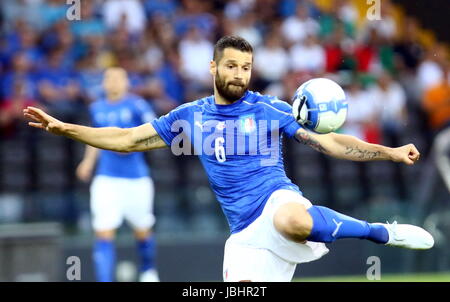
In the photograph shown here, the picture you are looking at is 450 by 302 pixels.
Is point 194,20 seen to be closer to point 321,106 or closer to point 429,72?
point 429,72

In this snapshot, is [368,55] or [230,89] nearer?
[230,89]

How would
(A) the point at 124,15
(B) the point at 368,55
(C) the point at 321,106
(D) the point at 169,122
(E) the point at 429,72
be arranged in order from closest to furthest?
1. (C) the point at 321,106
2. (D) the point at 169,122
3. (A) the point at 124,15
4. (B) the point at 368,55
5. (E) the point at 429,72

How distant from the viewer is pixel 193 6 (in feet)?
49.6

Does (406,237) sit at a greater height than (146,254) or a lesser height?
greater

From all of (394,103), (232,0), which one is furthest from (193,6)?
(394,103)

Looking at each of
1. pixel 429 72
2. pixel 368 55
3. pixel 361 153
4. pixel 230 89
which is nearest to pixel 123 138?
pixel 230 89

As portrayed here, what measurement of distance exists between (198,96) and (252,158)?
24.3ft

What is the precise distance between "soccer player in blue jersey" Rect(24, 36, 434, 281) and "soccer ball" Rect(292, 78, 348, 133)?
0.29 m

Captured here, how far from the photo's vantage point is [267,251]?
6.75 metres

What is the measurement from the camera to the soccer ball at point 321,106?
659 centimetres

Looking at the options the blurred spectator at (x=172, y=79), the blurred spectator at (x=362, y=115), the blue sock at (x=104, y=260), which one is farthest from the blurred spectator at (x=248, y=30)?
the blue sock at (x=104, y=260)

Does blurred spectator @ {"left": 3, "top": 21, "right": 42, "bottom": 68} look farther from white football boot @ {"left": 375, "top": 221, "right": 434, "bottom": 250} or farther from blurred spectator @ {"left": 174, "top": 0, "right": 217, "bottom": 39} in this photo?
white football boot @ {"left": 375, "top": 221, "right": 434, "bottom": 250}

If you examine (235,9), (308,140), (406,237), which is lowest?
(406,237)

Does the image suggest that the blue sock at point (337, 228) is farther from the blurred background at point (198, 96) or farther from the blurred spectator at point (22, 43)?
the blurred spectator at point (22, 43)
